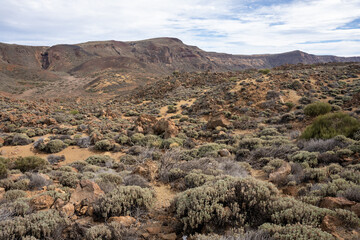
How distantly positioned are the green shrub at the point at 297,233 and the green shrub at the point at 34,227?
10.1ft

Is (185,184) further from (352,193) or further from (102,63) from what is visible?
(102,63)

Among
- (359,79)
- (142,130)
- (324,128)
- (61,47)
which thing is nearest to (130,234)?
(324,128)

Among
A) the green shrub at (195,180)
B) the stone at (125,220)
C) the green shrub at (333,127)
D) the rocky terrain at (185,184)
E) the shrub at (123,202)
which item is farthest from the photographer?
the green shrub at (333,127)

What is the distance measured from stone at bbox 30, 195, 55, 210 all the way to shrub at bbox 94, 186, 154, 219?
3.15 feet

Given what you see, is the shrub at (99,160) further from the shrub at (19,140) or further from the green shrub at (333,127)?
the green shrub at (333,127)

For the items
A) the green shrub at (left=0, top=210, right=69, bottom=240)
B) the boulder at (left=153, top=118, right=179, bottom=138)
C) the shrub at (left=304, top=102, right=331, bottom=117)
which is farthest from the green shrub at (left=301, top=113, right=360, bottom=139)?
the green shrub at (left=0, top=210, right=69, bottom=240)

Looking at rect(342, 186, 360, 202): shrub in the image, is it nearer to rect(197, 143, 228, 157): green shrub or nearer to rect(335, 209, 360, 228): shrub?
rect(335, 209, 360, 228): shrub

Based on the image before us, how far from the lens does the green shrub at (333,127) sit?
7867mm

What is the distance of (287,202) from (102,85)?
2148 inches

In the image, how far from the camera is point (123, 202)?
12.3ft

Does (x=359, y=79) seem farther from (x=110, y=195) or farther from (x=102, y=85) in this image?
(x=102, y=85)

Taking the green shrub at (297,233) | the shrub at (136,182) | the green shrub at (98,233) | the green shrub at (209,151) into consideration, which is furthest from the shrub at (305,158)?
the green shrub at (98,233)

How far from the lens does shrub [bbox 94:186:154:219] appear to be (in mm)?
3605

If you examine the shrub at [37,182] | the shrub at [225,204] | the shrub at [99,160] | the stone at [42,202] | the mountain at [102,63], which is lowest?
the shrub at [99,160]
